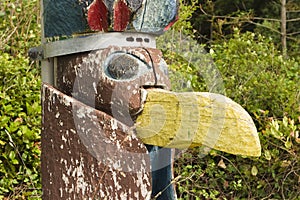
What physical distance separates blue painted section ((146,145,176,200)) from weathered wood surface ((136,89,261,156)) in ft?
0.76

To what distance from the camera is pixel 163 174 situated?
1760 millimetres

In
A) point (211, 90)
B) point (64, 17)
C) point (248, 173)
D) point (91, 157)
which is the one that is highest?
point (64, 17)

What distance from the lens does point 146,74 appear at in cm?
157

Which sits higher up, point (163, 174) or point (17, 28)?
point (17, 28)

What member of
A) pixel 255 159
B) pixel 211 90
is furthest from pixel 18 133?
pixel 255 159

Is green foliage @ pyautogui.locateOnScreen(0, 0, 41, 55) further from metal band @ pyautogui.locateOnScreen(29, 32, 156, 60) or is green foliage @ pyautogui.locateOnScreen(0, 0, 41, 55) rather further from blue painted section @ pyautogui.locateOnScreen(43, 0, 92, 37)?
metal band @ pyautogui.locateOnScreen(29, 32, 156, 60)

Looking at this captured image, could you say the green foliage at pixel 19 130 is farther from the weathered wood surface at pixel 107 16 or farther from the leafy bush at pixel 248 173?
the weathered wood surface at pixel 107 16

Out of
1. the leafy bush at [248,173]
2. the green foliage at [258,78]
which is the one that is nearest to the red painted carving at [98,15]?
the leafy bush at [248,173]

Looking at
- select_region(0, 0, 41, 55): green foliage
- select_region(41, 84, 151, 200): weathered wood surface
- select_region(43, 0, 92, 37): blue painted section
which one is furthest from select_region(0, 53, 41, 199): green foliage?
→ select_region(41, 84, 151, 200): weathered wood surface

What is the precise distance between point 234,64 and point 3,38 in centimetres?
168

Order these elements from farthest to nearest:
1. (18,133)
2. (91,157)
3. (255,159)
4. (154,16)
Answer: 1. (255,159)
2. (18,133)
3. (154,16)
4. (91,157)

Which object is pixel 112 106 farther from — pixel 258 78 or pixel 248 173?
pixel 258 78

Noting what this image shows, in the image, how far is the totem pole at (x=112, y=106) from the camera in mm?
1441

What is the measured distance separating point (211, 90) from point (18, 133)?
1.42 meters
